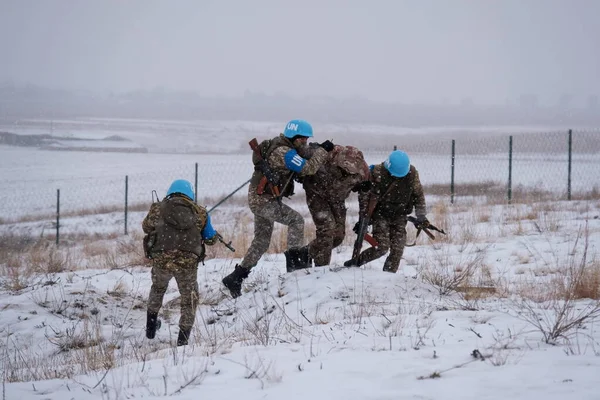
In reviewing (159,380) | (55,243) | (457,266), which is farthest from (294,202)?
(159,380)

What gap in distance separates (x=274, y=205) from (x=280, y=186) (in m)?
0.24

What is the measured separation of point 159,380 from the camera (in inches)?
179

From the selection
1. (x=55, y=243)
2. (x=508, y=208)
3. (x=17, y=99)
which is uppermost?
(x=17, y=99)

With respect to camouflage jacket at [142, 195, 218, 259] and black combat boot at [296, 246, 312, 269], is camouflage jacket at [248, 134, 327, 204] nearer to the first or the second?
black combat boot at [296, 246, 312, 269]

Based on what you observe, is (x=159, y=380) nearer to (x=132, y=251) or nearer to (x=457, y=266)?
(x=457, y=266)

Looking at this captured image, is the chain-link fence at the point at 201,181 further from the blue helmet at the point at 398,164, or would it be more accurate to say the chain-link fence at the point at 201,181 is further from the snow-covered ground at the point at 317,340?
the blue helmet at the point at 398,164

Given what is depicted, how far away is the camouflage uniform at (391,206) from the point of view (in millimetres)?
7977

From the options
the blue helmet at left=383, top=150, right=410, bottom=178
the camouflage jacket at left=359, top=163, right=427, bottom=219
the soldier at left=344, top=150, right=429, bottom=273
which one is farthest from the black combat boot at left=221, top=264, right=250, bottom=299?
the blue helmet at left=383, top=150, right=410, bottom=178

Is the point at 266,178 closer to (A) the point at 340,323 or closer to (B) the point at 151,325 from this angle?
(B) the point at 151,325

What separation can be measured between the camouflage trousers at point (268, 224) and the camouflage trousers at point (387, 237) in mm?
888

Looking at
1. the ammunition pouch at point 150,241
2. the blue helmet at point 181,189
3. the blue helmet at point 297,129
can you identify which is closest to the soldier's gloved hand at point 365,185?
the blue helmet at point 297,129

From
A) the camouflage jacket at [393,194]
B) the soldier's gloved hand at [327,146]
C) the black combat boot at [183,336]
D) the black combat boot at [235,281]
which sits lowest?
the black combat boot at [183,336]

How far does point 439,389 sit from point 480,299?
3382mm

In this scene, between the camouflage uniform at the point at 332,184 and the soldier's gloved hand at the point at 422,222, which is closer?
the camouflage uniform at the point at 332,184
